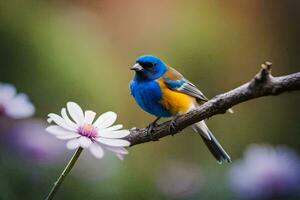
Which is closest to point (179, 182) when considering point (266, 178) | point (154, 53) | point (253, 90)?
point (266, 178)

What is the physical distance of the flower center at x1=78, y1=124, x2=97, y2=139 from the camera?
0.26 metres

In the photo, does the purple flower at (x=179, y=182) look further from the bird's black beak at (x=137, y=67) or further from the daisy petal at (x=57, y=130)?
the daisy petal at (x=57, y=130)

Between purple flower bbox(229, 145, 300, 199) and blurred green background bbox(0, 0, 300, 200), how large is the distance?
26 centimetres

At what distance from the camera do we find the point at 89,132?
0.26 meters

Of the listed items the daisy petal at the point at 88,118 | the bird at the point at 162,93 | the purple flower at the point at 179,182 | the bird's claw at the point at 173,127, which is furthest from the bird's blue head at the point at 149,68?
the daisy petal at the point at 88,118

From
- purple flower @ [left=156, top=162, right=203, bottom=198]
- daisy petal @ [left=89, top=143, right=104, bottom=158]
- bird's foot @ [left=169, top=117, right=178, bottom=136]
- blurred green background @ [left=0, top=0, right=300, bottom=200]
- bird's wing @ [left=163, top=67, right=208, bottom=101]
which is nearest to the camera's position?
daisy petal @ [left=89, top=143, right=104, bottom=158]

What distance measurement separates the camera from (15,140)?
47cm

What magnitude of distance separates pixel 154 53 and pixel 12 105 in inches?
33.9

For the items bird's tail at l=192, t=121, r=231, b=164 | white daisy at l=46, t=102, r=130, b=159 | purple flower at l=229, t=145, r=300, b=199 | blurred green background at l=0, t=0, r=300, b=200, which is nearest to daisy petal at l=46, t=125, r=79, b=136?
white daisy at l=46, t=102, r=130, b=159

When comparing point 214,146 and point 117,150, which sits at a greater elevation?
point 214,146

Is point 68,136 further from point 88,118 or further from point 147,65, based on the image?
point 147,65

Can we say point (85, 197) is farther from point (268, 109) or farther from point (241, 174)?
point (268, 109)

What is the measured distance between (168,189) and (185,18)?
0.72 meters

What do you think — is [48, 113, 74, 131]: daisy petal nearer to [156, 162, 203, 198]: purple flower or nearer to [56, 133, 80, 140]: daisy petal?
[56, 133, 80, 140]: daisy petal
